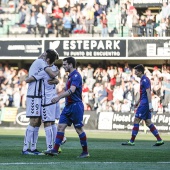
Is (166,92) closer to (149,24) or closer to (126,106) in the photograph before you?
(126,106)

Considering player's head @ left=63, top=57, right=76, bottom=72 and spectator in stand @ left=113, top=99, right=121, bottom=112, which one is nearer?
player's head @ left=63, top=57, right=76, bottom=72

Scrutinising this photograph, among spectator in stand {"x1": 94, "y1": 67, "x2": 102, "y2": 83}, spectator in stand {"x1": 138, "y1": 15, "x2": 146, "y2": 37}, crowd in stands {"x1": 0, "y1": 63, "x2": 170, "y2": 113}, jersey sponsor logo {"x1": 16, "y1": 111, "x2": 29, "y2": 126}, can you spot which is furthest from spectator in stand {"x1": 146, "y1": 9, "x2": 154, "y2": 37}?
jersey sponsor logo {"x1": 16, "y1": 111, "x2": 29, "y2": 126}

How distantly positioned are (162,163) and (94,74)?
2524 centimetres

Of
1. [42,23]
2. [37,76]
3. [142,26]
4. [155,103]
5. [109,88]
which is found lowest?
[155,103]

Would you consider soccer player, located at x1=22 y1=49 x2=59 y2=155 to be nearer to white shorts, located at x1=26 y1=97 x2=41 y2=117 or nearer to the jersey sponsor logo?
white shorts, located at x1=26 y1=97 x2=41 y2=117

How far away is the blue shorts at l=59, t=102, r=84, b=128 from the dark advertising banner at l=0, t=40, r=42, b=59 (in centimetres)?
2552

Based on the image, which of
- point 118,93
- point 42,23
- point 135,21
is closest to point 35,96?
point 118,93

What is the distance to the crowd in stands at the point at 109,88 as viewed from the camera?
35344 millimetres

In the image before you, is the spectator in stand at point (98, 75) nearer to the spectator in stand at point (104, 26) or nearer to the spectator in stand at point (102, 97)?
the spectator in stand at point (102, 97)

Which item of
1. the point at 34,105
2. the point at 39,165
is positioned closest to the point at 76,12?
the point at 34,105

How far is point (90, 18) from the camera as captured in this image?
3969 cm

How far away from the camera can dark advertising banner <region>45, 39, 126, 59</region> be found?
3919cm

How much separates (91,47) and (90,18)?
1.61 m

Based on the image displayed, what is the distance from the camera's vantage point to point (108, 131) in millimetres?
33281
